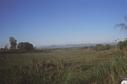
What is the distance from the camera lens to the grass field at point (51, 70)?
4297 millimetres

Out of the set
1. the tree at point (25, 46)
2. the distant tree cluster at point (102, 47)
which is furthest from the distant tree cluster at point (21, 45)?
the distant tree cluster at point (102, 47)

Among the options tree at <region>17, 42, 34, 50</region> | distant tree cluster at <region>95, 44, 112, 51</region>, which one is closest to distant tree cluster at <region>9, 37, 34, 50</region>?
tree at <region>17, 42, 34, 50</region>

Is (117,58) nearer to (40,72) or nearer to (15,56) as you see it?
(40,72)

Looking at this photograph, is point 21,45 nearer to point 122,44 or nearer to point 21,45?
point 21,45

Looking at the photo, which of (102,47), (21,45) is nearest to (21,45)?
(21,45)

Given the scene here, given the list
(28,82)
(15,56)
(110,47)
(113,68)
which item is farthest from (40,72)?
(110,47)

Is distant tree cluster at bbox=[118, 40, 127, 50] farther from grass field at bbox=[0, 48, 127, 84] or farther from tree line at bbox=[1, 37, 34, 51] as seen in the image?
tree line at bbox=[1, 37, 34, 51]

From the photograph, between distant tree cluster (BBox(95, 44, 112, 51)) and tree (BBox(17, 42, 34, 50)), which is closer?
tree (BBox(17, 42, 34, 50))

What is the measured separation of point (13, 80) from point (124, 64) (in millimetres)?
2361

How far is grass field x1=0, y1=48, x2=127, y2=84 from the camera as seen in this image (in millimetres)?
4297

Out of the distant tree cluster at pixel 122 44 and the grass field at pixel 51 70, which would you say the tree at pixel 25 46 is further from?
the distant tree cluster at pixel 122 44

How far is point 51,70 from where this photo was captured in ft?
16.0

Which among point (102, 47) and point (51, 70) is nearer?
point (51, 70)

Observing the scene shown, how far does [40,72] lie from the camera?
4559 mm
